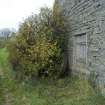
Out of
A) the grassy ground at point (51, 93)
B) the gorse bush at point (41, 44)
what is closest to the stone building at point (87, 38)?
the grassy ground at point (51, 93)

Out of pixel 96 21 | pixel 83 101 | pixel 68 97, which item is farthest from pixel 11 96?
pixel 96 21

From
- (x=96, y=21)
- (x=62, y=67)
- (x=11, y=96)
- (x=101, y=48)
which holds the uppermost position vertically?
(x=96, y=21)

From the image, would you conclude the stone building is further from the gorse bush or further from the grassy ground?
the gorse bush

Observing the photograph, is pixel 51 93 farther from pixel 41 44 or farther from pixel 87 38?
pixel 41 44

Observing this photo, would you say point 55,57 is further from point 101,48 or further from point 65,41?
point 101,48

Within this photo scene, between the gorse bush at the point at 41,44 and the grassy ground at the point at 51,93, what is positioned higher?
the gorse bush at the point at 41,44

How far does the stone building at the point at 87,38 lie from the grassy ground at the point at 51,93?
560 millimetres

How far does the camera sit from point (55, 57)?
1420 cm

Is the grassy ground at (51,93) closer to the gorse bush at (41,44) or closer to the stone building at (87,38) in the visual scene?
the stone building at (87,38)

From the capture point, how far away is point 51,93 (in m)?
11.3

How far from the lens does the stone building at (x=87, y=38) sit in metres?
9.66

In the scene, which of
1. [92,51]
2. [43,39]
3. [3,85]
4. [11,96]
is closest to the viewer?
[92,51]

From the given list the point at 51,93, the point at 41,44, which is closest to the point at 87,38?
the point at 51,93

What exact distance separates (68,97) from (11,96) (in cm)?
294
